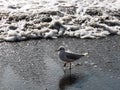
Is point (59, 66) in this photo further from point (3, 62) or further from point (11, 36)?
point (11, 36)

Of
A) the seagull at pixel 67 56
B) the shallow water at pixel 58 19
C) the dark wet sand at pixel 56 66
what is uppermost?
the seagull at pixel 67 56

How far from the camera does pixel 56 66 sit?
9.66 metres

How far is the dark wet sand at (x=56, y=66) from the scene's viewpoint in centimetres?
871

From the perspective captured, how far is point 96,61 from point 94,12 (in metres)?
4.17

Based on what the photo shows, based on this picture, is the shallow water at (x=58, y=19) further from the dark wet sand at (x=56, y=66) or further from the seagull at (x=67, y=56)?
the seagull at (x=67, y=56)

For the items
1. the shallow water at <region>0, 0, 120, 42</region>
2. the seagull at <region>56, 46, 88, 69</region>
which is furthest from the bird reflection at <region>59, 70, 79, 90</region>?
the shallow water at <region>0, 0, 120, 42</region>

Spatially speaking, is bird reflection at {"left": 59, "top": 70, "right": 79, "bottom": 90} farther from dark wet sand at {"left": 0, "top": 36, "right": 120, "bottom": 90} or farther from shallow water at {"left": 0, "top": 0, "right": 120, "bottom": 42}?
shallow water at {"left": 0, "top": 0, "right": 120, "bottom": 42}

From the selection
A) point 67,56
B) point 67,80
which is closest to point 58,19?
point 67,56

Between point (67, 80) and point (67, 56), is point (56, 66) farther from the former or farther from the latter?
point (67, 80)

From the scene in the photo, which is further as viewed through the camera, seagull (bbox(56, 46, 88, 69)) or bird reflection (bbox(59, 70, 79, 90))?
seagull (bbox(56, 46, 88, 69))

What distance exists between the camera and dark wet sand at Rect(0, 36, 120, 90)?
8.71 m

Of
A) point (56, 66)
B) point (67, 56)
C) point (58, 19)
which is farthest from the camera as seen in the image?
point (58, 19)

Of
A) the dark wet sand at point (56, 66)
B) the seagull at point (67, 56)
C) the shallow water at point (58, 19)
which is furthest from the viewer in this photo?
the shallow water at point (58, 19)

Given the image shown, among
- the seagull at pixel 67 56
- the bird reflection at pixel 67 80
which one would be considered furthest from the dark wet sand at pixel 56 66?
the seagull at pixel 67 56
